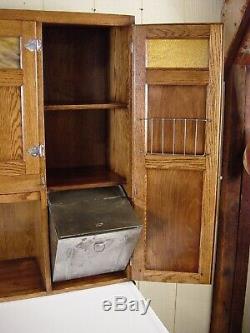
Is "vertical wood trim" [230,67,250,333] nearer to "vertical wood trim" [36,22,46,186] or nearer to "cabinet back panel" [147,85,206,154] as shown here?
"cabinet back panel" [147,85,206,154]

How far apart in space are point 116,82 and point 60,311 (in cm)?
104

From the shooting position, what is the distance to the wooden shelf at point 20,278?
6.17 ft

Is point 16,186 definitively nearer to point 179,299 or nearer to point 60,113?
point 60,113

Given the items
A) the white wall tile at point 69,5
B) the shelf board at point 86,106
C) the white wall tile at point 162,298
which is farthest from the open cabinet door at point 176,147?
the white wall tile at point 162,298

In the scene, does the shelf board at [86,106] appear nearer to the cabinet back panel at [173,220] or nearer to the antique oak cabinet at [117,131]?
the antique oak cabinet at [117,131]

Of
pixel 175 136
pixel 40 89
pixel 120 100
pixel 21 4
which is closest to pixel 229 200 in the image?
pixel 175 136

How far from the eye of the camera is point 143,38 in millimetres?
1690

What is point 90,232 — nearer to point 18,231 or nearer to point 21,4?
point 18,231

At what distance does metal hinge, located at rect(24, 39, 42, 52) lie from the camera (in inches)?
63.1

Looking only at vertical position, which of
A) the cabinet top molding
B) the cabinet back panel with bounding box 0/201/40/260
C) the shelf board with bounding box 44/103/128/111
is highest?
the cabinet top molding

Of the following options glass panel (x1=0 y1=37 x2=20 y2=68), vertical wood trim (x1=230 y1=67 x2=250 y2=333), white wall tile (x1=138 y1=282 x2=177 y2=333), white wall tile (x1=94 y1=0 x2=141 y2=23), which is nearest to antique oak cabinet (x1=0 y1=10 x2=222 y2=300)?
glass panel (x1=0 y1=37 x2=20 y2=68)

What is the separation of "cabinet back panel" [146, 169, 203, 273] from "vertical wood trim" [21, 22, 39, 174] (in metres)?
0.49

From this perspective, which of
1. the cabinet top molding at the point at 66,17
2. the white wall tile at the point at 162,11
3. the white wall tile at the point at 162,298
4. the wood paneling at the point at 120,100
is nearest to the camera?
Result: the cabinet top molding at the point at 66,17

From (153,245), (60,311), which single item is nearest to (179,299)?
(153,245)
